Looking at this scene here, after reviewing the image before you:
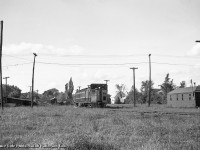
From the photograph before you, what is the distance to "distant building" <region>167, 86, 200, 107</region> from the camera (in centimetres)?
4449

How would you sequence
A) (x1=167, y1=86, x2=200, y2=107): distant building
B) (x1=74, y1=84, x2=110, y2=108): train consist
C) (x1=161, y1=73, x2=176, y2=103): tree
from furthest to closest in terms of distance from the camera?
(x1=161, y1=73, x2=176, y2=103): tree, (x1=167, y1=86, x2=200, y2=107): distant building, (x1=74, y1=84, x2=110, y2=108): train consist

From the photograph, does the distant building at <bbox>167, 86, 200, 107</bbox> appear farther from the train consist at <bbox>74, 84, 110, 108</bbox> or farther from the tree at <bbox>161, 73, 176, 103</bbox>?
the tree at <bbox>161, 73, 176, 103</bbox>

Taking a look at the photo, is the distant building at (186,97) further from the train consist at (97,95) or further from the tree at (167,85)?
the tree at (167,85)

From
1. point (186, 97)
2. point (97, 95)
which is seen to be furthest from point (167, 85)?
point (97, 95)

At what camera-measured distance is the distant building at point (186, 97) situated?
44.5 meters

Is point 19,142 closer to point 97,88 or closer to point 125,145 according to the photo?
point 125,145

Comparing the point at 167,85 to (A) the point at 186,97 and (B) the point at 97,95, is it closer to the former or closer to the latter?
(A) the point at 186,97

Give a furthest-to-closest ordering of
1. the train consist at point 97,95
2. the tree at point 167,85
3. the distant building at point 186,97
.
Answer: the tree at point 167,85 < the distant building at point 186,97 < the train consist at point 97,95

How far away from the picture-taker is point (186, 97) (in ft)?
156

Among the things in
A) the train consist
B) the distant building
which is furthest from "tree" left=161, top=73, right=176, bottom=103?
the train consist

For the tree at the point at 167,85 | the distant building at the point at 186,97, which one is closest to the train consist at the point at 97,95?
the distant building at the point at 186,97

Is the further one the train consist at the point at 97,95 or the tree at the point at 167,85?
the tree at the point at 167,85

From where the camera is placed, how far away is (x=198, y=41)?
691 inches

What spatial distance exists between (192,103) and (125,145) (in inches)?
1648
